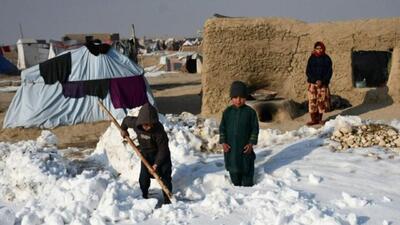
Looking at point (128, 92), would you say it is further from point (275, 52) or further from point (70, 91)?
point (275, 52)

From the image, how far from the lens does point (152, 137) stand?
451 cm

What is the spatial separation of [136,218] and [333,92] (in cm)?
739

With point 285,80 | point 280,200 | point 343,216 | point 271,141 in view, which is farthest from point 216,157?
point 285,80

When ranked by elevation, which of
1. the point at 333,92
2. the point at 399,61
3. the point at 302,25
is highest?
the point at 302,25

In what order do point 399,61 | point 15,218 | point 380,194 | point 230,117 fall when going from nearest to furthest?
point 15,218, point 380,194, point 230,117, point 399,61

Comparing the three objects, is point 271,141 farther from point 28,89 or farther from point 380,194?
point 28,89

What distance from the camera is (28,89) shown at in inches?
431

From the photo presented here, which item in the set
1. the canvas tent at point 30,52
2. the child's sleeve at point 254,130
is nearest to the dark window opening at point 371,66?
the child's sleeve at point 254,130

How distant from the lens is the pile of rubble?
553 centimetres

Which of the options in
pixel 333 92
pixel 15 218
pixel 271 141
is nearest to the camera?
pixel 15 218

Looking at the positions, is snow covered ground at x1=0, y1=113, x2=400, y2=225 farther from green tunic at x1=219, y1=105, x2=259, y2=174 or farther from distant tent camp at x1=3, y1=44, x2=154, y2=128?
distant tent camp at x1=3, y1=44, x2=154, y2=128

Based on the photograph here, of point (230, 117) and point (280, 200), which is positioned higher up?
point (230, 117)

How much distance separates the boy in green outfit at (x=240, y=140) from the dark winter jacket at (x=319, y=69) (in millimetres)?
4003

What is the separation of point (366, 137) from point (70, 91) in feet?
23.9
